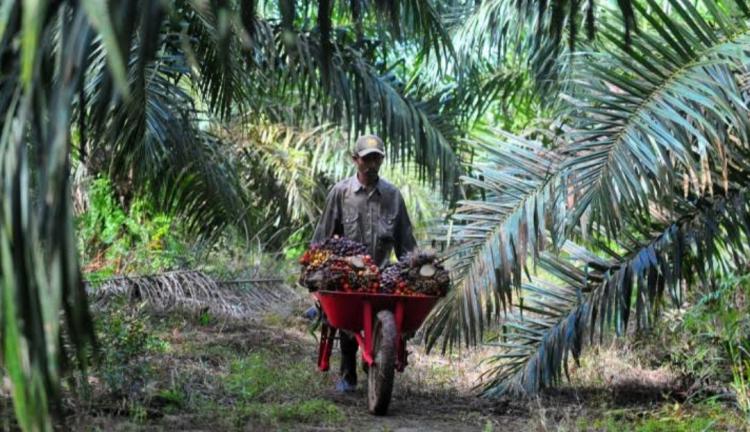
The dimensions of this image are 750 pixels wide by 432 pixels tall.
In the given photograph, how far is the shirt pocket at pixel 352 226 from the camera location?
8492 mm

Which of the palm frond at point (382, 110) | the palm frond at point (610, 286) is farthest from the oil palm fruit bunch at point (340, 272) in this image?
the palm frond at point (382, 110)

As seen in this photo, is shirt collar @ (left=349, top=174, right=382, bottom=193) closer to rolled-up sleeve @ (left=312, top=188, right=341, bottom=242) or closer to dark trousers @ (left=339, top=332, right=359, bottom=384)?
rolled-up sleeve @ (left=312, top=188, right=341, bottom=242)

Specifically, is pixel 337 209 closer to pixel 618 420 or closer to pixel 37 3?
pixel 618 420

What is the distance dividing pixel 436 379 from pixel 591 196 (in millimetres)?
3264

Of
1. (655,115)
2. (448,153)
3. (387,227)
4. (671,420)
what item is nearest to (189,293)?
(448,153)

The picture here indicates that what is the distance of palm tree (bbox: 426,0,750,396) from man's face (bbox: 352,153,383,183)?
68 centimetres

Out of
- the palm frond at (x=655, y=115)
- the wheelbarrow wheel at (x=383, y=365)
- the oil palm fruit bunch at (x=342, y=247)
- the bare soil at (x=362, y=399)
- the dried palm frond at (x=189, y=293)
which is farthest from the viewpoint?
the dried palm frond at (x=189, y=293)

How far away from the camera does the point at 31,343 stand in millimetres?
2008

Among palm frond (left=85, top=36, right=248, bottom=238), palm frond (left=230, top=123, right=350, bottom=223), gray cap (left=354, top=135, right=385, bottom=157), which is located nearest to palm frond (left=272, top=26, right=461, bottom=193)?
palm frond (left=85, top=36, right=248, bottom=238)

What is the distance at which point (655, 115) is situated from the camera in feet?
22.1

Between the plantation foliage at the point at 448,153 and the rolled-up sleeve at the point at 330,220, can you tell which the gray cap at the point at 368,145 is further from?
the plantation foliage at the point at 448,153

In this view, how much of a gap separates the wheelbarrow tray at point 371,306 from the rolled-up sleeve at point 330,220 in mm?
853

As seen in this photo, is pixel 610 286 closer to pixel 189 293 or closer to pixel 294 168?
pixel 189 293

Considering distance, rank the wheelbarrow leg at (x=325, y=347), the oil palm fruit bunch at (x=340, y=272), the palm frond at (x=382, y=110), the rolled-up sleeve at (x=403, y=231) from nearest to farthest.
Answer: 1. the oil palm fruit bunch at (x=340, y=272)
2. the wheelbarrow leg at (x=325, y=347)
3. the rolled-up sleeve at (x=403, y=231)
4. the palm frond at (x=382, y=110)
